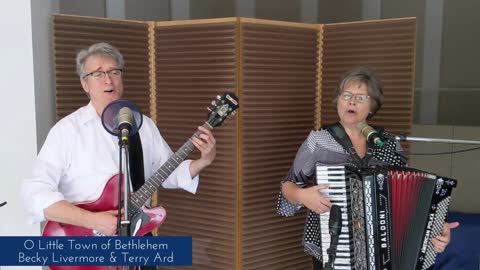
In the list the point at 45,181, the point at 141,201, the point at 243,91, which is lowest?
the point at 141,201

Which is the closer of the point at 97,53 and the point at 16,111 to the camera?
the point at 97,53

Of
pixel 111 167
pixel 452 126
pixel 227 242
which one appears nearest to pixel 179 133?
pixel 227 242

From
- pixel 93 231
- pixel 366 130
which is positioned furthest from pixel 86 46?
pixel 366 130

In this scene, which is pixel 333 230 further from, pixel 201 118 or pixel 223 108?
pixel 201 118

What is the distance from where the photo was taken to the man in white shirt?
5.81ft

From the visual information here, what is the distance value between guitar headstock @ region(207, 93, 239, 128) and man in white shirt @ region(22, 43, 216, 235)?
2.5 inches

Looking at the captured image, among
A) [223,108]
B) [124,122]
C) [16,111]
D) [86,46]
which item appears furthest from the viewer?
[86,46]

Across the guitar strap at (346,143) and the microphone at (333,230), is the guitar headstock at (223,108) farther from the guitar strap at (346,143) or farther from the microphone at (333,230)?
the microphone at (333,230)

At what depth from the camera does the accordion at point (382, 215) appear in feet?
5.90

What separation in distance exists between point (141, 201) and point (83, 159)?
297 millimetres

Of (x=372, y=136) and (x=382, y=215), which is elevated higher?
(x=372, y=136)

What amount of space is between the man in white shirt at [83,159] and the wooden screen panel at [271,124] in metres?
0.82

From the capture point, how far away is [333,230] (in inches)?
69.4

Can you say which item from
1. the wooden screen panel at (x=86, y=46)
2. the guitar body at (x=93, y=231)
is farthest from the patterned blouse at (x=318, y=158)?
the wooden screen panel at (x=86, y=46)
